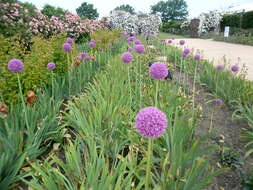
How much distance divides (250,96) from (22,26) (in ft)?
21.6

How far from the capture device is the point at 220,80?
11.2 feet

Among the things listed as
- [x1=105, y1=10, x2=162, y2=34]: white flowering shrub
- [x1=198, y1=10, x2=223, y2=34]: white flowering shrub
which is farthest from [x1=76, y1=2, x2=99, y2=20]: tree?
[x1=105, y1=10, x2=162, y2=34]: white flowering shrub

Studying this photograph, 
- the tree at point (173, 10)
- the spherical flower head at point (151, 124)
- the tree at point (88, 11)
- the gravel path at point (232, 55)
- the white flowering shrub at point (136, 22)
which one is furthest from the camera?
the tree at point (173, 10)

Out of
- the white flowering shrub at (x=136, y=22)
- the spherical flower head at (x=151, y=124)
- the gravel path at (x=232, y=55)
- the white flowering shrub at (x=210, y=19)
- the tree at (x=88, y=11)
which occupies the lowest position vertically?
the gravel path at (x=232, y=55)

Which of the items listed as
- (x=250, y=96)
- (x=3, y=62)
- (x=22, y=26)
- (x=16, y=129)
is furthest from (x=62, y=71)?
(x=22, y=26)

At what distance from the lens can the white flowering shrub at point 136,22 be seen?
1095cm

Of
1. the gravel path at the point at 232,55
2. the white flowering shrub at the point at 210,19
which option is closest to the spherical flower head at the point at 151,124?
the gravel path at the point at 232,55

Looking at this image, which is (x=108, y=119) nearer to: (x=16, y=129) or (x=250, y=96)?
(x=16, y=129)

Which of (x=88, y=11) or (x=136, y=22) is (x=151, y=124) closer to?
(x=136, y=22)

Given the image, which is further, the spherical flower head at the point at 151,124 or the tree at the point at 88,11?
the tree at the point at 88,11

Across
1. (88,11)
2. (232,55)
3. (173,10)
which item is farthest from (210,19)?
(173,10)

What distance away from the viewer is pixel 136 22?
12.1 m

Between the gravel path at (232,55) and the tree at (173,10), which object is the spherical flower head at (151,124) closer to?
→ the gravel path at (232,55)

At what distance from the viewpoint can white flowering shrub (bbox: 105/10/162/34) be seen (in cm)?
1095
